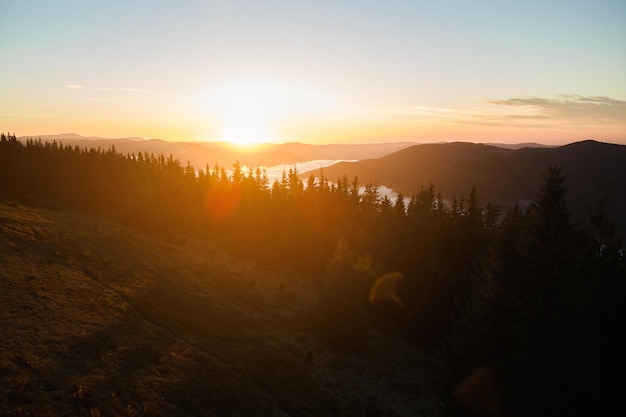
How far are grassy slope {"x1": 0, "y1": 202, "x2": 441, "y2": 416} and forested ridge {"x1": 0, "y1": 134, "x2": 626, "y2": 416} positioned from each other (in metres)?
4.94

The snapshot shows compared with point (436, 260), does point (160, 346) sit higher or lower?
lower

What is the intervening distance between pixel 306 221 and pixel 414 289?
108 feet

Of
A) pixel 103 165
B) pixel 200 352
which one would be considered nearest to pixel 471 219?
pixel 200 352

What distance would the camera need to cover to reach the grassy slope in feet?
63.3

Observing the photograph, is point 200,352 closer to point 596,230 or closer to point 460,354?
point 460,354

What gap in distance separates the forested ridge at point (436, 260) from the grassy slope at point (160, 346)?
4935 millimetres

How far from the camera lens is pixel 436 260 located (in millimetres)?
44062

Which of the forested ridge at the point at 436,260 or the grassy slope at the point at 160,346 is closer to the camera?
the grassy slope at the point at 160,346

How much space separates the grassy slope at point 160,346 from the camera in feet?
63.3

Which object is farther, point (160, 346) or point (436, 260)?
point (436, 260)

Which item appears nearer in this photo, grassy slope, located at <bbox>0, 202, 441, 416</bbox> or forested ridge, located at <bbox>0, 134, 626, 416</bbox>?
grassy slope, located at <bbox>0, 202, 441, 416</bbox>

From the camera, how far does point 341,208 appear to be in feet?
243

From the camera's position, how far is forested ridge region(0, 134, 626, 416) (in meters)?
21.9

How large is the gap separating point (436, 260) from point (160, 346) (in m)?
30.4
